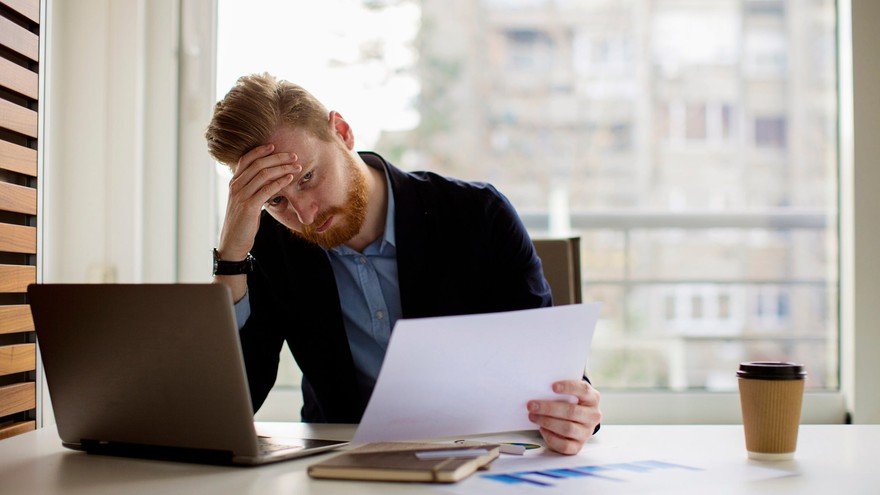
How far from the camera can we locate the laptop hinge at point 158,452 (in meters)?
1.08

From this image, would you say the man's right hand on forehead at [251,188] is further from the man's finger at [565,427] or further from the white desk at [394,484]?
the man's finger at [565,427]

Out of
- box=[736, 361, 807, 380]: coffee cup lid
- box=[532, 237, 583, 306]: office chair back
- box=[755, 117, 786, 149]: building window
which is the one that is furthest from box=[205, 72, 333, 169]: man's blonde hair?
box=[755, 117, 786, 149]: building window

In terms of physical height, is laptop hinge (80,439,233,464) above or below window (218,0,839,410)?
below

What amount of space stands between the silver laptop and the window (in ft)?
5.66

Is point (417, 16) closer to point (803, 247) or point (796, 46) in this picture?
point (796, 46)

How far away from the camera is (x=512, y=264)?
1.69m

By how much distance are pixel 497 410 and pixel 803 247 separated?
1.91 m

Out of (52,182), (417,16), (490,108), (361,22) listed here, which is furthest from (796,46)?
(52,182)

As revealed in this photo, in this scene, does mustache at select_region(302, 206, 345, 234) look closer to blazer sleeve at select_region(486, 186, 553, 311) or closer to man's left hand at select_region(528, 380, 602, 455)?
blazer sleeve at select_region(486, 186, 553, 311)

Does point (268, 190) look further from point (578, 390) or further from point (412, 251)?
point (578, 390)

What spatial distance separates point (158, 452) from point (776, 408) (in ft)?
2.56

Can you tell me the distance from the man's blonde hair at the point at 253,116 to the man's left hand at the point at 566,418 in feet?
2.43

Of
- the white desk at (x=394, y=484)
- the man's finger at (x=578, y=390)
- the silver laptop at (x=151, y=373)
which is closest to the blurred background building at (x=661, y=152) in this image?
the white desk at (x=394, y=484)

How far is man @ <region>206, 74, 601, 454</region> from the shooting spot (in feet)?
5.26
